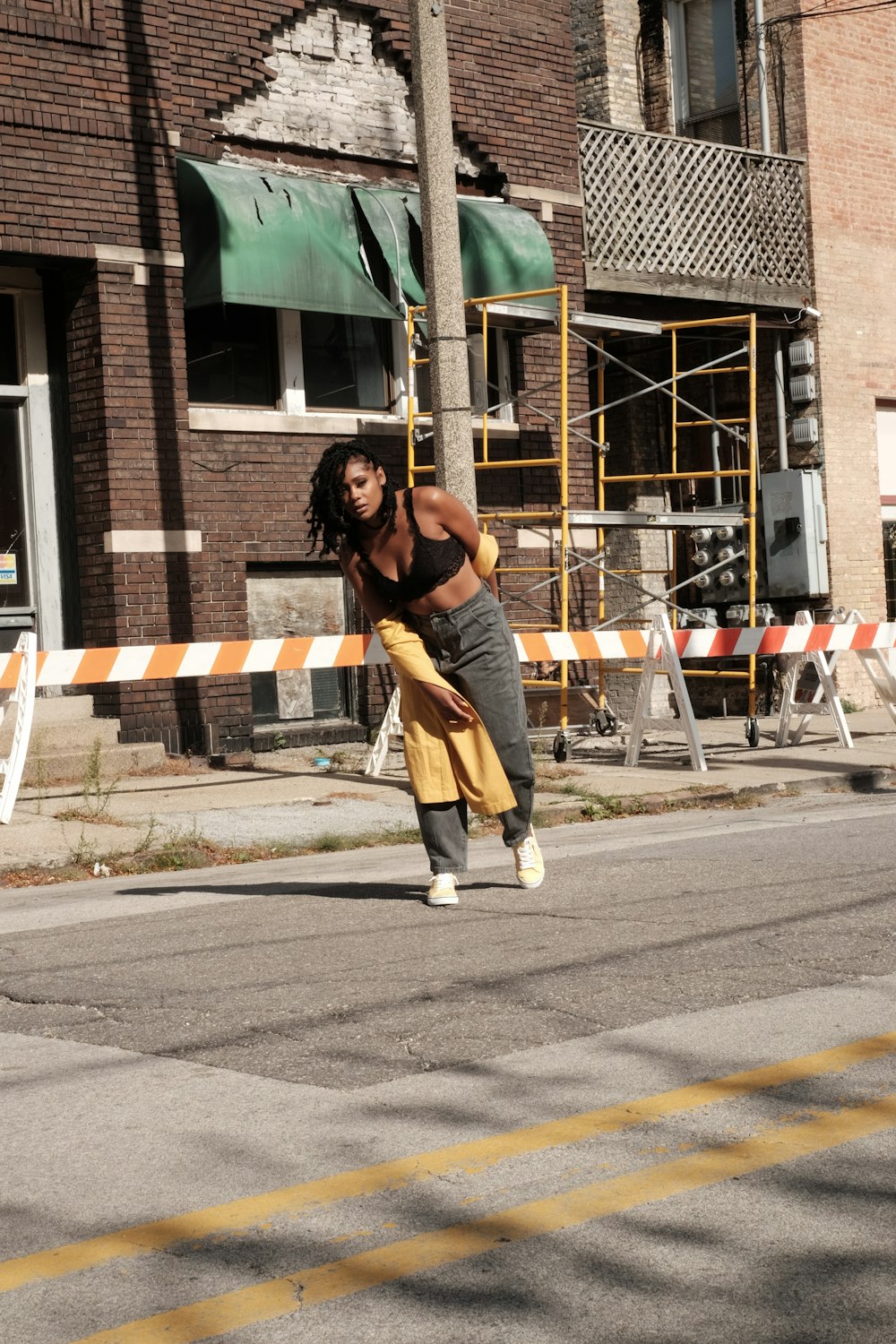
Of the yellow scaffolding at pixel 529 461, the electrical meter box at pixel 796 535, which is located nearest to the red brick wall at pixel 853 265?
the electrical meter box at pixel 796 535

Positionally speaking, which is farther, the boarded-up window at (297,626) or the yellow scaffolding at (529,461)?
the boarded-up window at (297,626)

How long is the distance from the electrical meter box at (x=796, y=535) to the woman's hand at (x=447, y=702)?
1130 cm

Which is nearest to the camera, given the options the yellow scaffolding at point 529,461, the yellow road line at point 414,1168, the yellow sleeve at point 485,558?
the yellow road line at point 414,1168

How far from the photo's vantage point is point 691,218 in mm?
18016

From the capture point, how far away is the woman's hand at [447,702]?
7312 mm

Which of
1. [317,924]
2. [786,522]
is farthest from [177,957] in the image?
[786,522]

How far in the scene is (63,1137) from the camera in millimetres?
4242

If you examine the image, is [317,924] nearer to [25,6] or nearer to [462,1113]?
[462,1113]

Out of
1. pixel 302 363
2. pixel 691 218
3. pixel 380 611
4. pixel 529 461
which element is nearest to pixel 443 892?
pixel 380 611

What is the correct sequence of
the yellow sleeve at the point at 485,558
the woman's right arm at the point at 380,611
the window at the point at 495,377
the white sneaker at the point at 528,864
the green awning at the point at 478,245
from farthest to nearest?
the window at the point at 495,377 → the green awning at the point at 478,245 → the white sneaker at the point at 528,864 → the yellow sleeve at the point at 485,558 → the woman's right arm at the point at 380,611

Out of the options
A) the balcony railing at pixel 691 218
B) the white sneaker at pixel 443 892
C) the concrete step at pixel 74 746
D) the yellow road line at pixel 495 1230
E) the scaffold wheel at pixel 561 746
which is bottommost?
the yellow road line at pixel 495 1230

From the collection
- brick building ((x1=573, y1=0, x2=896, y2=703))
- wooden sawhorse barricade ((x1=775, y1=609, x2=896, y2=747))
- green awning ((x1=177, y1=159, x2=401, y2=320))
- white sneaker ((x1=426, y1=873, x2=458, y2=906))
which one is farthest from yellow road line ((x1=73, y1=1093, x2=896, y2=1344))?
brick building ((x1=573, y1=0, x2=896, y2=703))

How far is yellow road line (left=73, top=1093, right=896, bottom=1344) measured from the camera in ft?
10.1

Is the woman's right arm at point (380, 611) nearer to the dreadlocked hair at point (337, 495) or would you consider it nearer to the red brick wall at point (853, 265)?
the dreadlocked hair at point (337, 495)
